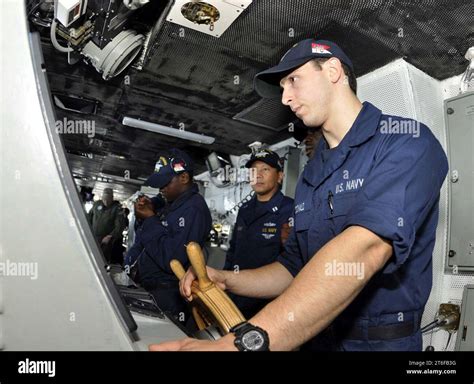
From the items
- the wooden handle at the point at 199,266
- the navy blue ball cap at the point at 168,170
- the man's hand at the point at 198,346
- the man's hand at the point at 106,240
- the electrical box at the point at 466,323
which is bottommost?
the electrical box at the point at 466,323

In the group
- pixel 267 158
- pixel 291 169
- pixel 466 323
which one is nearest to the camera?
pixel 466 323

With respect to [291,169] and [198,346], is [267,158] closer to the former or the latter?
[291,169]

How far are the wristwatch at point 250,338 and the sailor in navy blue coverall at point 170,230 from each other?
1.60 metres

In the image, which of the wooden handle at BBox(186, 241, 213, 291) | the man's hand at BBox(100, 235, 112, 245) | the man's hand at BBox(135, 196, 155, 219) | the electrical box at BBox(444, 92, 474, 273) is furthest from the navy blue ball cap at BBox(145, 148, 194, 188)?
the man's hand at BBox(100, 235, 112, 245)

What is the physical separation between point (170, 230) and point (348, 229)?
72.7 inches

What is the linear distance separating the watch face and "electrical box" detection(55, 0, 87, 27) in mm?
1603

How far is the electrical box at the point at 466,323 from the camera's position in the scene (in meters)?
2.23

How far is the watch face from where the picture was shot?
69 cm

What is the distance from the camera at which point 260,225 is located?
3121mm

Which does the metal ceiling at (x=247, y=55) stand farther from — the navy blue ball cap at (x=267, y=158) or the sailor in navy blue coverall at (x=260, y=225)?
the sailor in navy blue coverall at (x=260, y=225)

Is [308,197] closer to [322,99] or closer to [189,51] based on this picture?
[322,99]

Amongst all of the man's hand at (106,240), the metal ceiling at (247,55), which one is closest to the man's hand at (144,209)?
the metal ceiling at (247,55)

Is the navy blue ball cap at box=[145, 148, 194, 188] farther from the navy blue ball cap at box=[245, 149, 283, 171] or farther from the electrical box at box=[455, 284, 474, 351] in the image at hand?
the electrical box at box=[455, 284, 474, 351]

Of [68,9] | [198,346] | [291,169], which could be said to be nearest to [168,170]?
[68,9]
